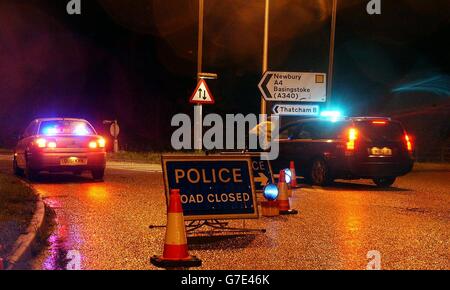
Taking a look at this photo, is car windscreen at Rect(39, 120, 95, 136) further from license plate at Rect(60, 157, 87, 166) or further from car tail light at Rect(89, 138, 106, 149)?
license plate at Rect(60, 157, 87, 166)

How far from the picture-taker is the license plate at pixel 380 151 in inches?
609

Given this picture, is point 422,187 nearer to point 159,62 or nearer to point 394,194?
point 394,194

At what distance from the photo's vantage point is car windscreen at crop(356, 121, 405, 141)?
617 inches

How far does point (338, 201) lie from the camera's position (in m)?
12.9

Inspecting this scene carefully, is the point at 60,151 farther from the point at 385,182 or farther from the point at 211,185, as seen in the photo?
the point at 211,185

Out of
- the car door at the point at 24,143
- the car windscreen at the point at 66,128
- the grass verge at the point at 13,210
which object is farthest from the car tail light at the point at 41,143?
the grass verge at the point at 13,210

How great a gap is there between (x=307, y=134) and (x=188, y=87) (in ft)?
109

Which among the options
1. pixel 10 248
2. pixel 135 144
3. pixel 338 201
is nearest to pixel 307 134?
pixel 338 201

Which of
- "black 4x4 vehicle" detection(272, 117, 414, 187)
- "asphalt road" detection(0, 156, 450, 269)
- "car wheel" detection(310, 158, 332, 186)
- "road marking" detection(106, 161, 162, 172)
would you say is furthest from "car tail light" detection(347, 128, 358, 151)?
"road marking" detection(106, 161, 162, 172)

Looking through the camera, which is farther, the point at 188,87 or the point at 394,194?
the point at 188,87

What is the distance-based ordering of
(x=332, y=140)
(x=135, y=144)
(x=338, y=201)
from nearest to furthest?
1. (x=338, y=201)
2. (x=332, y=140)
3. (x=135, y=144)

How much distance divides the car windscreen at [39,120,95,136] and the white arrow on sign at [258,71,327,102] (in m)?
5.99

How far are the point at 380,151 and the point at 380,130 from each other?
0.63 m
